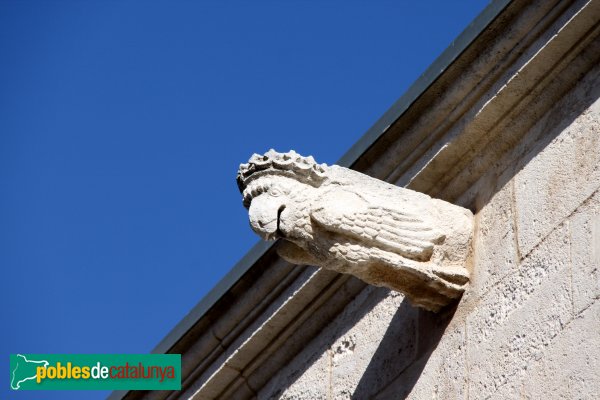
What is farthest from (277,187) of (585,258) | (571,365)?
(571,365)

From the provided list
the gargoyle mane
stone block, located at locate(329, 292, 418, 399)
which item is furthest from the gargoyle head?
stone block, located at locate(329, 292, 418, 399)

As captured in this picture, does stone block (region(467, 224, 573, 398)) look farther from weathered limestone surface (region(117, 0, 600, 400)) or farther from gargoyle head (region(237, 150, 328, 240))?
gargoyle head (region(237, 150, 328, 240))

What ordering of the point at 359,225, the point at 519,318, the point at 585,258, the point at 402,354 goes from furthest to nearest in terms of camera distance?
the point at 402,354 < the point at 359,225 < the point at 519,318 < the point at 585,258

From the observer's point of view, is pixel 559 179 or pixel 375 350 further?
pixel 375 350

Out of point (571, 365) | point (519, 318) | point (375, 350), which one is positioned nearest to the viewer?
point (571, 365)

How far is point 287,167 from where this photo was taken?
525 centimetres

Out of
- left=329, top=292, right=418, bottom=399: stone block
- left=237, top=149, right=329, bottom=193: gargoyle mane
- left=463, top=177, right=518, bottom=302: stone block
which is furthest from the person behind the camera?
left=329, top=292, right=418, bottom=399: stone block

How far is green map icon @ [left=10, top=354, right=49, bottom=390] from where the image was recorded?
25.1 ft

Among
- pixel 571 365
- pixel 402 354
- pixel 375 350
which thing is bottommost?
pixel 571 365

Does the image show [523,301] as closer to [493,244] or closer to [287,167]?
[493,244]

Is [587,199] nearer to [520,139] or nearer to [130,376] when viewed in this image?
[520,139]

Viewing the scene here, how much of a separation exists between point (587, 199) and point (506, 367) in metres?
0.55

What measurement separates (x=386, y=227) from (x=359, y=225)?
10 centimetres

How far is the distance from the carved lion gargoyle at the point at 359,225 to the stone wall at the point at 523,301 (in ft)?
0.28
